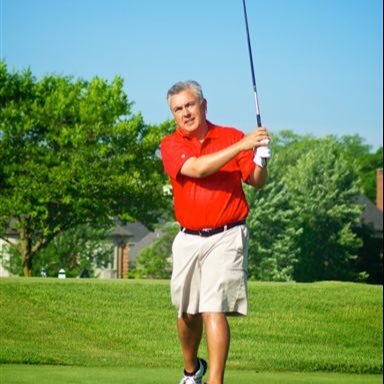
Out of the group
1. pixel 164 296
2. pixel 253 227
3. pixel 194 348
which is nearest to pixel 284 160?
pixel 253 227

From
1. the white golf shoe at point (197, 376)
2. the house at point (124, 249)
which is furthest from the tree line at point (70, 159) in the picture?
the white golf shoe at point (197, 376)

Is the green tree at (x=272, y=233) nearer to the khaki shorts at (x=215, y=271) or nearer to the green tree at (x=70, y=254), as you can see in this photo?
the green tree at (x=70, y=254)

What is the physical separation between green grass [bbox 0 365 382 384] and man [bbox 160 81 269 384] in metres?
1.76

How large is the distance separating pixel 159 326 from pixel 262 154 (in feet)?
27.4

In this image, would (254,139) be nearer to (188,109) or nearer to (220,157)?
(220,157)

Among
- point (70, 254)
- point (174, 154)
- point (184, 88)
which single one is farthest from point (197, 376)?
point (70, 254)

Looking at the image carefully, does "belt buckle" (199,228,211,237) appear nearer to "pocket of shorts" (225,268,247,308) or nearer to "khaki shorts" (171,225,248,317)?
"khaki shorts" (171,225,248,317)

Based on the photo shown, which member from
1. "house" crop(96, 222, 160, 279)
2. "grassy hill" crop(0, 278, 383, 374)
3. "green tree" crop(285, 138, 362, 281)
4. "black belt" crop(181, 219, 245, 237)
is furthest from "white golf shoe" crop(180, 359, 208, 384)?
"house" crop(96, 222, 160, 279)

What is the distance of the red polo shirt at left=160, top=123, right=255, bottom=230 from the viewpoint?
25.1 ft

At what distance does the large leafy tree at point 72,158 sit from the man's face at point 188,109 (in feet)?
157

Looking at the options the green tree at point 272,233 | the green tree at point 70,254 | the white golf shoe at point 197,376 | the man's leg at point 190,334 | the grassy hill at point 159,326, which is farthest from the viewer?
the green tree at point 272,233

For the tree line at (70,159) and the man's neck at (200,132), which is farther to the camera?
the tree line at (70,159)

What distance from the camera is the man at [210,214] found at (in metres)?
7.60

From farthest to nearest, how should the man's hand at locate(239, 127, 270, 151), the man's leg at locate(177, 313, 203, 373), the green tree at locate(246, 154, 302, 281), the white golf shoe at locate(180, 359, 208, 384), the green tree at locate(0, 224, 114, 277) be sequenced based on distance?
the green tree at locate(246, 154, 302, 281) → the green tree at locate(0, 224, 114, 277) → the white golf shoe at locate(180, 359, 208, 384) → the man's leg at locate(177, 313, 203, 373) → the man's hand at locate(239, 127, 270, 151)
